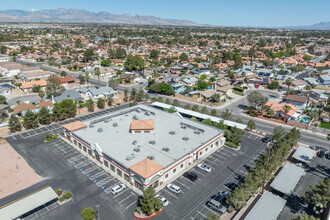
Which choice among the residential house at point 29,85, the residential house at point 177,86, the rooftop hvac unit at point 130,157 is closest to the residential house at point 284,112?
the residential house at point 177,86

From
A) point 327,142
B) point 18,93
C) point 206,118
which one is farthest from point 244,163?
point 18,93

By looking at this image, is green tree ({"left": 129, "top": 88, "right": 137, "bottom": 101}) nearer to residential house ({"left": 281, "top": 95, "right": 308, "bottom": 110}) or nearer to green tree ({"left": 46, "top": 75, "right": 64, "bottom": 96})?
green tree ({"left": 46, "top": 75, "right": 64, "bottom": 96})

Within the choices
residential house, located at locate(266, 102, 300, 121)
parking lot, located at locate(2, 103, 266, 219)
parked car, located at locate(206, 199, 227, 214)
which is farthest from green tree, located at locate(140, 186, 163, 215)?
residential house, located at locate(266, 102, 300, 121)

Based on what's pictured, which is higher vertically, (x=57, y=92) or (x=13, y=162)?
(x=57, y=92)

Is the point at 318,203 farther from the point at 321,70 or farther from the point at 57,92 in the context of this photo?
the point at 321,70

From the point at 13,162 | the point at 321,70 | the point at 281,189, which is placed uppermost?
the point at 321,70

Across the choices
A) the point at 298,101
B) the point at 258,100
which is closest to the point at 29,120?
the point at 258,100

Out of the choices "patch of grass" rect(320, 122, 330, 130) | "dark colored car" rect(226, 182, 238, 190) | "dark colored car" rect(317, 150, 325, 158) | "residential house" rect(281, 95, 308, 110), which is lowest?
"dark colored car" rect(226, 182, 238, 190)

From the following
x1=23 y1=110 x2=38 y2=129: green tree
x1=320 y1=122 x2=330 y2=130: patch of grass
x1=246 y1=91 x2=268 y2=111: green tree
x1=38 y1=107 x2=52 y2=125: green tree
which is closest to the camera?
x1=23 y1=110 x2=38 y2=129: green tree
